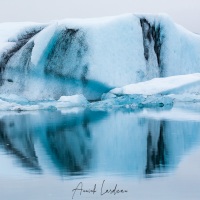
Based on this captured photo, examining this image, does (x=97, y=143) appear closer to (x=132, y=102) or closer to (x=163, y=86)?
(x=132, y=102)

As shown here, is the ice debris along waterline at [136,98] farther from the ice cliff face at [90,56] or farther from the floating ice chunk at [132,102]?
the ice cliff face at [90,56]

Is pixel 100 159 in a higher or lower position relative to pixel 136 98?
higher

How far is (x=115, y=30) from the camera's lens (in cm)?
1559

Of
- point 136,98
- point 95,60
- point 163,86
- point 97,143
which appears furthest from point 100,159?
point 95,60

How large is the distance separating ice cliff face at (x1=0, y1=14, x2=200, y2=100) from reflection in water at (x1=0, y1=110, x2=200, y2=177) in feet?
12.8

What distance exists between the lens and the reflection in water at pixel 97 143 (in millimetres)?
5230

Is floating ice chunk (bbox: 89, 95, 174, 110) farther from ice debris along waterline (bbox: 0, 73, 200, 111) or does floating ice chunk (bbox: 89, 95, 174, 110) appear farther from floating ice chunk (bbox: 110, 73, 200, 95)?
floating ice chunk (bbox: 110, 73, 200, 95)

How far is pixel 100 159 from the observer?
5.63 metres

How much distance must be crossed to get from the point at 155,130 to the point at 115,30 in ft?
24.4

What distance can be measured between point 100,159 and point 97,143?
137cm

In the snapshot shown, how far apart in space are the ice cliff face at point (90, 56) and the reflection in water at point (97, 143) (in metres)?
3.92
